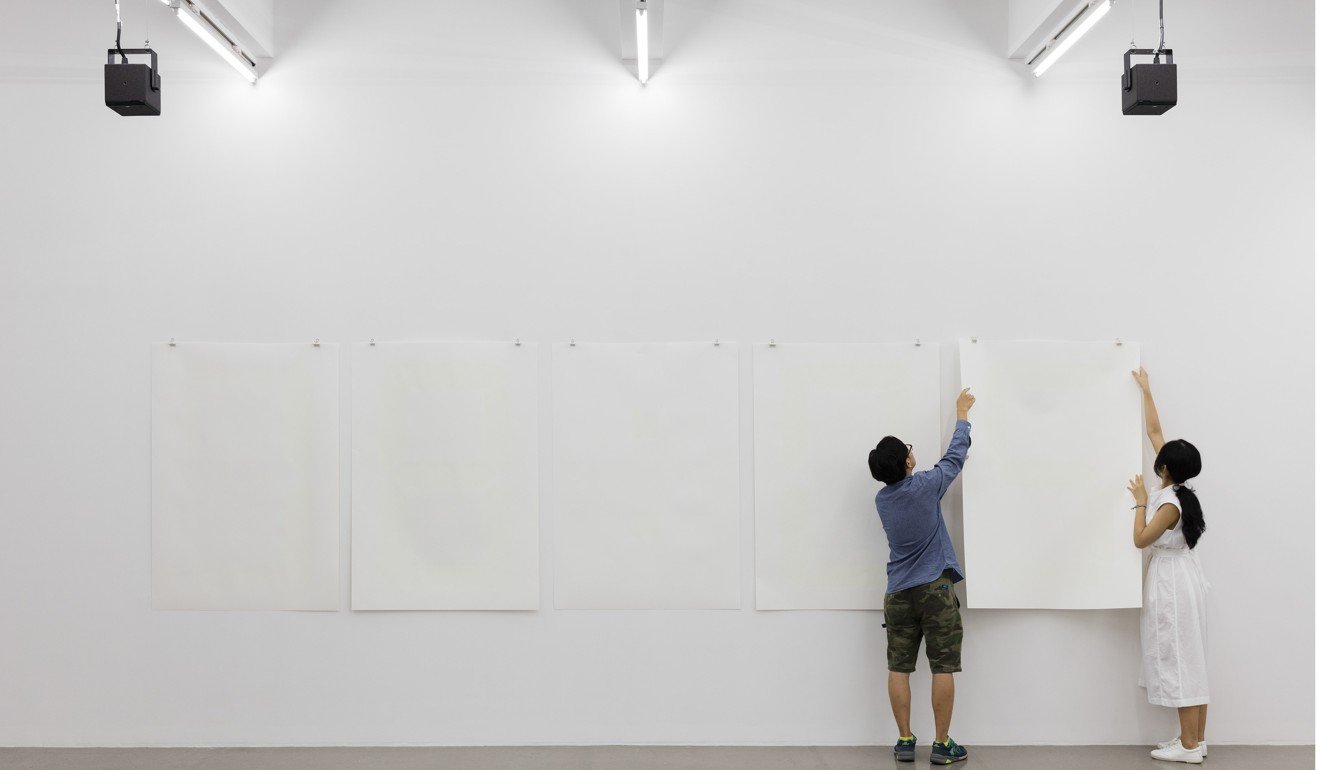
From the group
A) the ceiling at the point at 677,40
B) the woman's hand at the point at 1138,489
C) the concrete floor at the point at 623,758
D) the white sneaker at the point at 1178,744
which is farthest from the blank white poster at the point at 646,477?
the white sneaker at the point at 1178,744

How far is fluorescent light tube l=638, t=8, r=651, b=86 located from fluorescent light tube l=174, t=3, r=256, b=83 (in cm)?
171

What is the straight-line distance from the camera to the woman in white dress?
3.80m

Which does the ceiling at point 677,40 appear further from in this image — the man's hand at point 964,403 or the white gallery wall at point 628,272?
A: the man's hand at point 964,403

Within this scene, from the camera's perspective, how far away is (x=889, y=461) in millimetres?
3719

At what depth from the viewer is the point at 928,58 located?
4.16 meters

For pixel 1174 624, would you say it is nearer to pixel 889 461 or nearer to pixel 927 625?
pixel 927 625

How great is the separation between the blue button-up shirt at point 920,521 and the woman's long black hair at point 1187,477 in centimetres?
83

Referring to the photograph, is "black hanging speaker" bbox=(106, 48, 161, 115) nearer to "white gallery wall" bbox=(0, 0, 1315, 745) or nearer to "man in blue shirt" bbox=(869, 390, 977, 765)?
"white gallery wall" bbox=(0, 0, 1315, 745)

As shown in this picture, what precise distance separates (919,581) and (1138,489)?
1072 millimetres

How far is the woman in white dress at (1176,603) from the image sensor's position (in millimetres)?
3797

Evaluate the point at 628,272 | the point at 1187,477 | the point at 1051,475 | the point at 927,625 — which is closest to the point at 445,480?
the point at 628,272

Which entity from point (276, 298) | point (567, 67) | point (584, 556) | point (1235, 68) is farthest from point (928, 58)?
point (276, 298)

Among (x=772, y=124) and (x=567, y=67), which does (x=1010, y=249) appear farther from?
(x=567, y=67)

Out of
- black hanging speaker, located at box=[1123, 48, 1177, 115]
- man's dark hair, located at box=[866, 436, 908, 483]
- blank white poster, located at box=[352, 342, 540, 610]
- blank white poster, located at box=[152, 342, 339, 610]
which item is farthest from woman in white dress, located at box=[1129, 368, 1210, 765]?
blank white poster, located at box=[152, 342, 339, 610]
